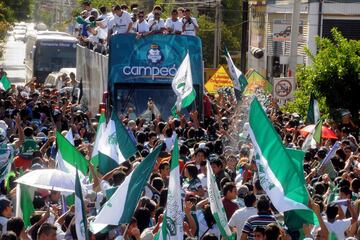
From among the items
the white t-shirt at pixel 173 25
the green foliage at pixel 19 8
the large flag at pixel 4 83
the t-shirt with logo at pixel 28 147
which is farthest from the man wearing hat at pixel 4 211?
the green foliage at pixel 19 8

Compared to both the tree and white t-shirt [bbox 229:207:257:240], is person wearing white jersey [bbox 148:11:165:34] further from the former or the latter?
white t-shirt [bbox 229:207:257:240]

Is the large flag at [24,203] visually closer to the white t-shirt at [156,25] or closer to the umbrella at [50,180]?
the umbrella at [50,180]

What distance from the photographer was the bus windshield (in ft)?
Answer: 143

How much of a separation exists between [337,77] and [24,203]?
13306mm

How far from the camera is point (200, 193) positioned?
515 inches

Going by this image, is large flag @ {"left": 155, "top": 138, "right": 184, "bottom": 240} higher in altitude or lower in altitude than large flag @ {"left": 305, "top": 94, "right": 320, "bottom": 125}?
higher

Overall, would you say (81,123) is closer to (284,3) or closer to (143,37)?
(143,37)

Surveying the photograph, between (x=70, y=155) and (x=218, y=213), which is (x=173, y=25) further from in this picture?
(x=218, y=213)

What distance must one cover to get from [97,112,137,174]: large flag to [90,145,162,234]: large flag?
3.82 m

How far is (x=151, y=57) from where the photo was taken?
23.5m

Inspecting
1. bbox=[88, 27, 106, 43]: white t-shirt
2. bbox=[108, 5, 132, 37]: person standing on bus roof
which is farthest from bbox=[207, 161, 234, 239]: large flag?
bbox=[88, 27, 106, 43]: white t-shirt

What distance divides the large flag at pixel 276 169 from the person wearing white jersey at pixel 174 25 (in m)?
12.9

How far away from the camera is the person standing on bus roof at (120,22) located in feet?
79.8

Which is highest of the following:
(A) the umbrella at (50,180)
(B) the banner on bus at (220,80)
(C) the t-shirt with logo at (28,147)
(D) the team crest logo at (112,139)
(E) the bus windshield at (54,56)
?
(A) the umbrella at (50,180)
